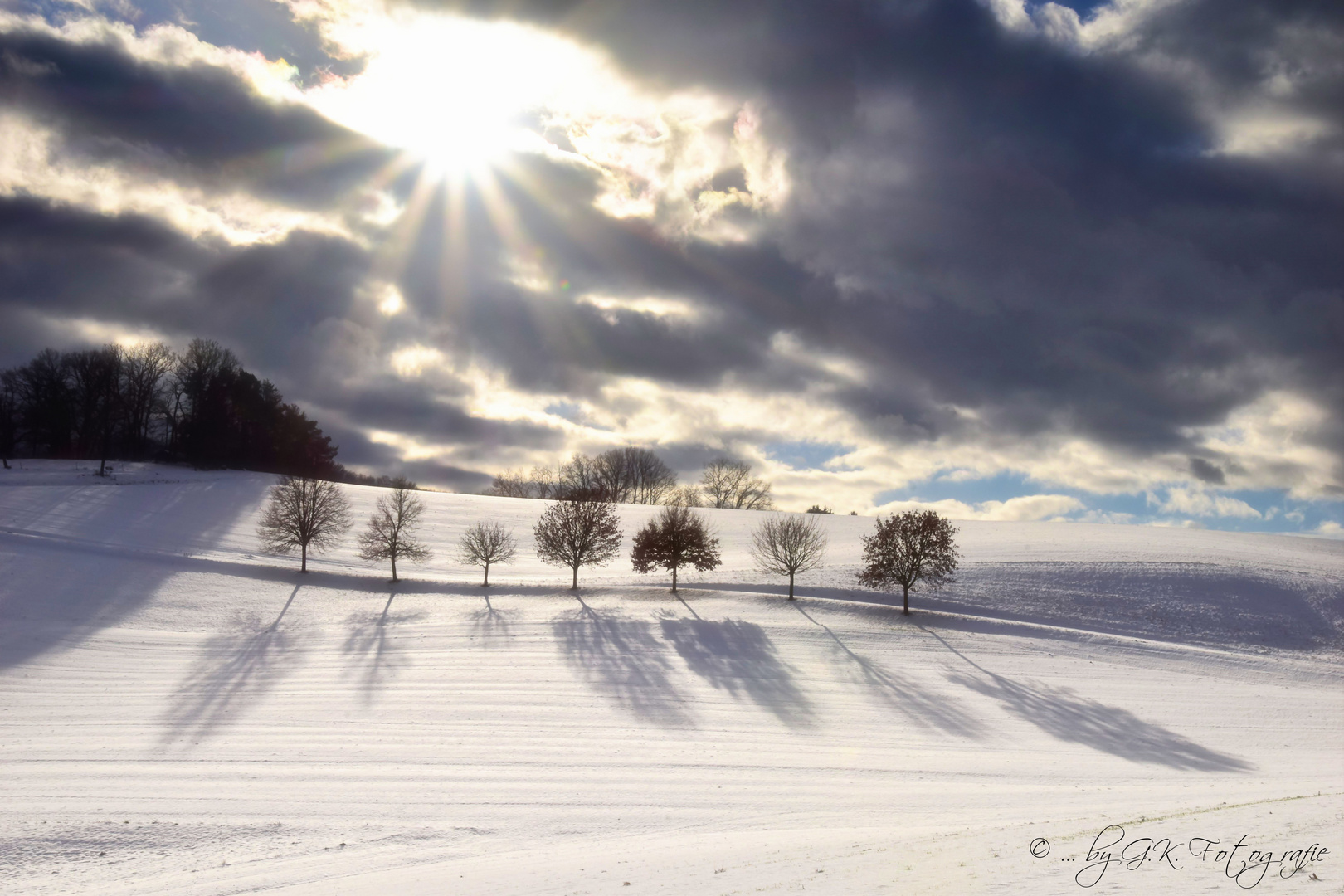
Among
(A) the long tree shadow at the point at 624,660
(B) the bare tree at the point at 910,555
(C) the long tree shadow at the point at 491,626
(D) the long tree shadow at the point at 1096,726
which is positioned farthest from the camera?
(B) the bare tree at the point at 910,555

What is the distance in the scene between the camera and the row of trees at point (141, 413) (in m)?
86.4

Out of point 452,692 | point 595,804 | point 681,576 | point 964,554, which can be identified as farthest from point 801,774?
point 964,554

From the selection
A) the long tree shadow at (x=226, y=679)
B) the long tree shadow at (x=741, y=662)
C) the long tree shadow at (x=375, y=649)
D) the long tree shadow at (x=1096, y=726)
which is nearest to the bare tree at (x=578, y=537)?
the long tree shadow at (x=375, y=649)

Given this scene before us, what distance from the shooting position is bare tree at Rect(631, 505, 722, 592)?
46781mm

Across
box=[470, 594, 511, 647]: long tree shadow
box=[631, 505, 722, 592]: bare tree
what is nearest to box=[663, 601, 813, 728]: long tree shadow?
box=[470, 594, 511, 647]: long tree shadow

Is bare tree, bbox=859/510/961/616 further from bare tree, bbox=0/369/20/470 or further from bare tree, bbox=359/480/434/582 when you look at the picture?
bare tree, bbox=0/369/20/470

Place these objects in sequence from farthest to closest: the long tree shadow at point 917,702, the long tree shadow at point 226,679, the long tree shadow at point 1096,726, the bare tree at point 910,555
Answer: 1. the bare tree at point 910,555
2. the long tree shadow at point 917,702
3. the long tree shadow at point 226,679
4. the long tree shadow at point 1096,726

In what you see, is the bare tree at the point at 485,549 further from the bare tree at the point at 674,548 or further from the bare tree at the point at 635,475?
the bare tree at the point at 635,475

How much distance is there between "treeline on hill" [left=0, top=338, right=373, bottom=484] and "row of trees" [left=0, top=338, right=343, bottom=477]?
0.32ft

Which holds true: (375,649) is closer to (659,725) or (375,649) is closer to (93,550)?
(659,725)

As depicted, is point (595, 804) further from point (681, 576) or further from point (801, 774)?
point (681, 576)

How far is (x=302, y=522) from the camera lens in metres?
49.1

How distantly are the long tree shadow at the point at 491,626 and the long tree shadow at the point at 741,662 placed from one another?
7218mm

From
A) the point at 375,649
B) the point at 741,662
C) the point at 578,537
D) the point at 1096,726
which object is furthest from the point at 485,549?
the point at 1096,726
